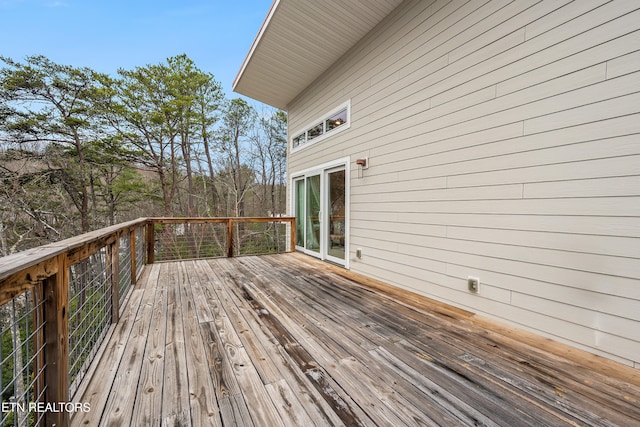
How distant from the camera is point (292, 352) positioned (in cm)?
187

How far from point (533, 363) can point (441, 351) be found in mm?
573

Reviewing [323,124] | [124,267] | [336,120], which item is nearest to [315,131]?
[323,124]

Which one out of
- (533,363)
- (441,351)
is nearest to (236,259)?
(441,351)

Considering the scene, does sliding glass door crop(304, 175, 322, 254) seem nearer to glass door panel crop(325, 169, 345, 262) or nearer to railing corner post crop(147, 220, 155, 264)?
glass door panel crop(325, 169, 345, 262)

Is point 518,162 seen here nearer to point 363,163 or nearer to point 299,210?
point 363,163

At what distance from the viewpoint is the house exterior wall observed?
1774 millimetres

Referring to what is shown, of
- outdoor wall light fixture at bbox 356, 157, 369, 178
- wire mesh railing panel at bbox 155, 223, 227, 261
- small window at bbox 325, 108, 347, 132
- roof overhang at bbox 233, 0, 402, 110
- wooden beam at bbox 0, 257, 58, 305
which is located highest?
roof overhang at bbox 233, 0, 402, 110

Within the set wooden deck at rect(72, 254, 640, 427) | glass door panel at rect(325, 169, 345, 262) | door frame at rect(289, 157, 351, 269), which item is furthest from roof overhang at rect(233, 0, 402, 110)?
wooden deck at rect(72, 254, 640, 427)

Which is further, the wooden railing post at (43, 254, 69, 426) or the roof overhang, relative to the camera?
the roof overhang

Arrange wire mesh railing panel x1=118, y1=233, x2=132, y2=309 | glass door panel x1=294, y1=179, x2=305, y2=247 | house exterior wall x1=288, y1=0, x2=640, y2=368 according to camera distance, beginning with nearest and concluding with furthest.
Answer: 1. house exterior wall x1=288, y1=0, x2=640, y2=368
2. wire mesh railing panel x1=118, y1=233, x2=132, y2=309
3. glass door panel x1=294, y1=179, x2=305, y2=247

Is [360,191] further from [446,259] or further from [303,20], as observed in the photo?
[303,20]

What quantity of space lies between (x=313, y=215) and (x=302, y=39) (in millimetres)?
3123

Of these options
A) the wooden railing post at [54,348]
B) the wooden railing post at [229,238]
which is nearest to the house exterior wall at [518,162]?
the wooden railing post at [54,348]

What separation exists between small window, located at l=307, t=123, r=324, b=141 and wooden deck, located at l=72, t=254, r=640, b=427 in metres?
3.61
